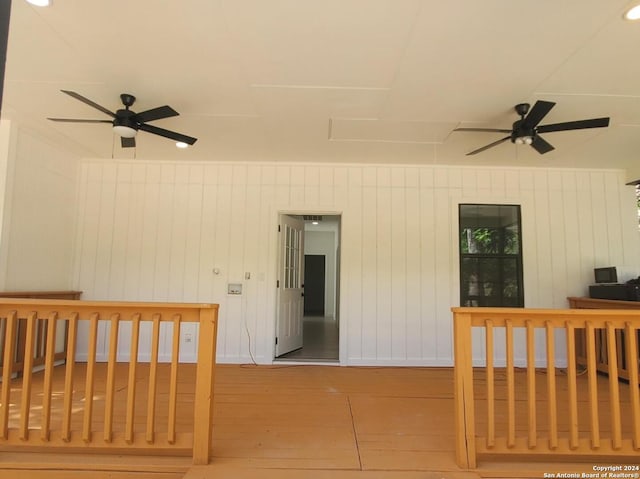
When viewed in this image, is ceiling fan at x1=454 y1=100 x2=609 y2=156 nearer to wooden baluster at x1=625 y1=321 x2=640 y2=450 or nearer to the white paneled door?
wooden baluster at x1=625 y1=321 x2=640 y2=450

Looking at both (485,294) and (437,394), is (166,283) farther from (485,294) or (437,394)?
(485,294)

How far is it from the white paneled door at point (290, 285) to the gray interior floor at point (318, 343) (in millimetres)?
166

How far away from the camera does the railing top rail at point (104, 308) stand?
2164mm

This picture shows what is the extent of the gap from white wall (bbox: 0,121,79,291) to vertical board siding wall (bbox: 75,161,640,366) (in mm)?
192

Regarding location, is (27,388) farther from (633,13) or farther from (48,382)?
(633,13)

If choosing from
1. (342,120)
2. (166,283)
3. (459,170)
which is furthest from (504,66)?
(166,283)

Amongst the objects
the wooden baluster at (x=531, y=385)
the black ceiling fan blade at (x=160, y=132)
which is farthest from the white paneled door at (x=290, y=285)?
the wooden baluster at (x=531, y=385)

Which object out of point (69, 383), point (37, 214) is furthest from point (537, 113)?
point (37, 214)

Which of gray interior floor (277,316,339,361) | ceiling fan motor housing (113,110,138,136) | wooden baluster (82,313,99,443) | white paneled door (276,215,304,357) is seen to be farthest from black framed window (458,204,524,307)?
wooden baluster (82,313,99,443)

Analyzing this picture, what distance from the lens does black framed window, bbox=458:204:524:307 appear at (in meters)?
4.78

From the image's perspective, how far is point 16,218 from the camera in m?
3.85

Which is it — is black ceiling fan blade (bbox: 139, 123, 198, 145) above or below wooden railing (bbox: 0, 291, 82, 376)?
above

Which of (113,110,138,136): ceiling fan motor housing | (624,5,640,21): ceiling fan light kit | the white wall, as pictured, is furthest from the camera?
the white wall

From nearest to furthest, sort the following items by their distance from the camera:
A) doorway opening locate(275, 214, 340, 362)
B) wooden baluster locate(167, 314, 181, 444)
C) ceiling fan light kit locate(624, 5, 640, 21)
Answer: ceiling fan light kit locate(624, 5, 640, 21)
wooden baluster locate(167, 314, 181, 444)
doorway opening locate(275, 214, 340, 362)
